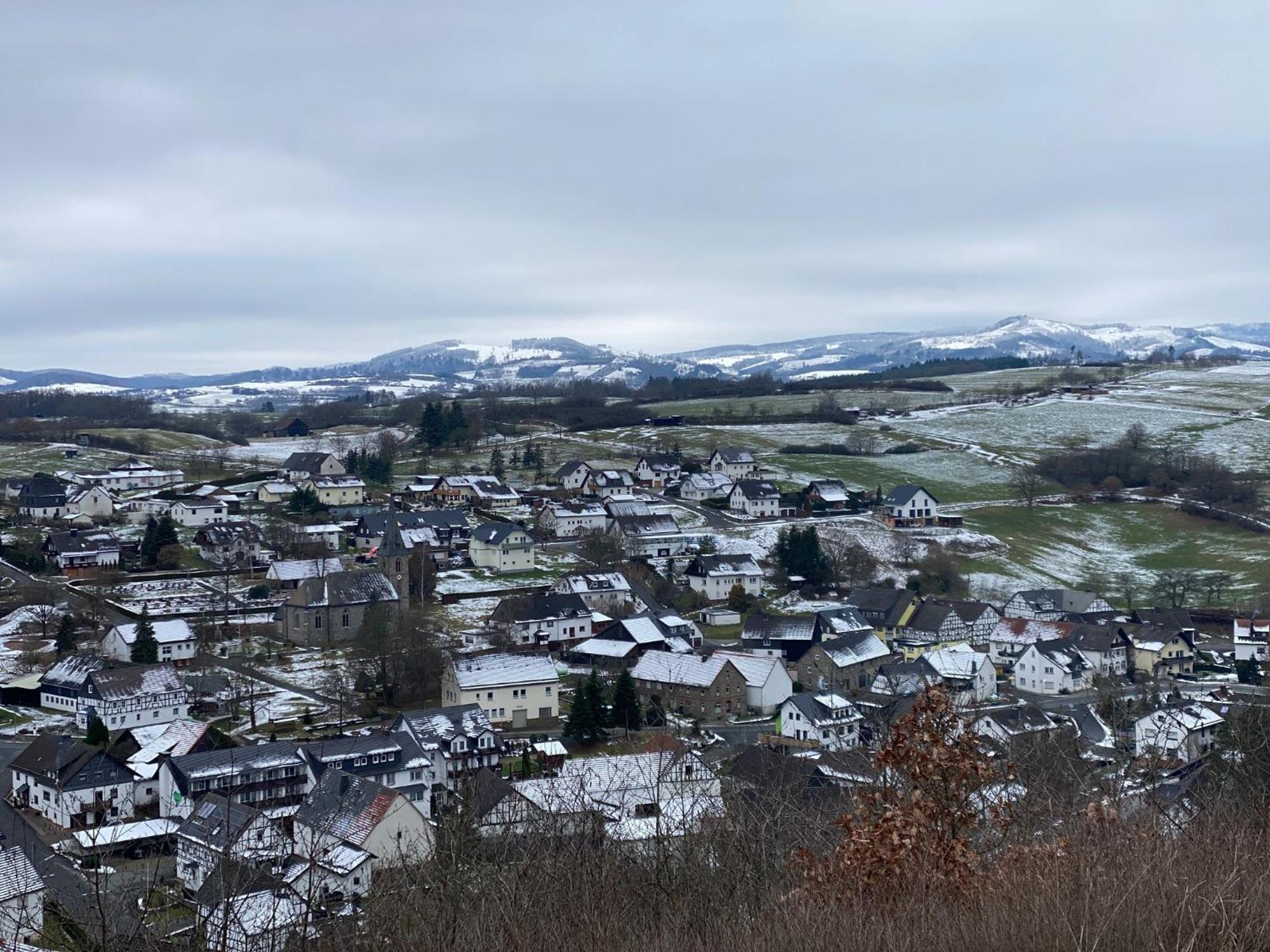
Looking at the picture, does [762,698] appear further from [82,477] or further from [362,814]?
[82,477]

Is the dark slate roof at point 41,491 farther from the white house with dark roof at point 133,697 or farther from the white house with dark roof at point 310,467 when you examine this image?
the white house with dark roof at point 133,697

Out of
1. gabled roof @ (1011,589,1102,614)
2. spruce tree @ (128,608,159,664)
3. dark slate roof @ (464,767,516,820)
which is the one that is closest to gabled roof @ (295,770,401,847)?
dark slate roof @ (464,767,516,820)

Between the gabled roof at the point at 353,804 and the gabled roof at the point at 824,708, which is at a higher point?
the gabled roof at the point at 353,804

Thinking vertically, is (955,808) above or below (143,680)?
above

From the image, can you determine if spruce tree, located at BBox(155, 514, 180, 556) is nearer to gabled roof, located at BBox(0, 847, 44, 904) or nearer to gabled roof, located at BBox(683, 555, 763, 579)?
gabled roof, located at BBox(683, 555, 763, 579)

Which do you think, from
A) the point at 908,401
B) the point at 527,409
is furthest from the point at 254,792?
the point at 908,401

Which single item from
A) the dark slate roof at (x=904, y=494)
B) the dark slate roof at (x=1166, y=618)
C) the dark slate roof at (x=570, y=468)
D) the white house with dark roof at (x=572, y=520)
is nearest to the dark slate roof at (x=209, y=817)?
the dark slate roof at (x=1166, y=618)

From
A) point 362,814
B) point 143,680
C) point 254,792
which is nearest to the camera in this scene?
point 362,814

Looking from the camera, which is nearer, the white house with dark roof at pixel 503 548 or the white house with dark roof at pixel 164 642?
the white house with dark roof at pixel 164 642
